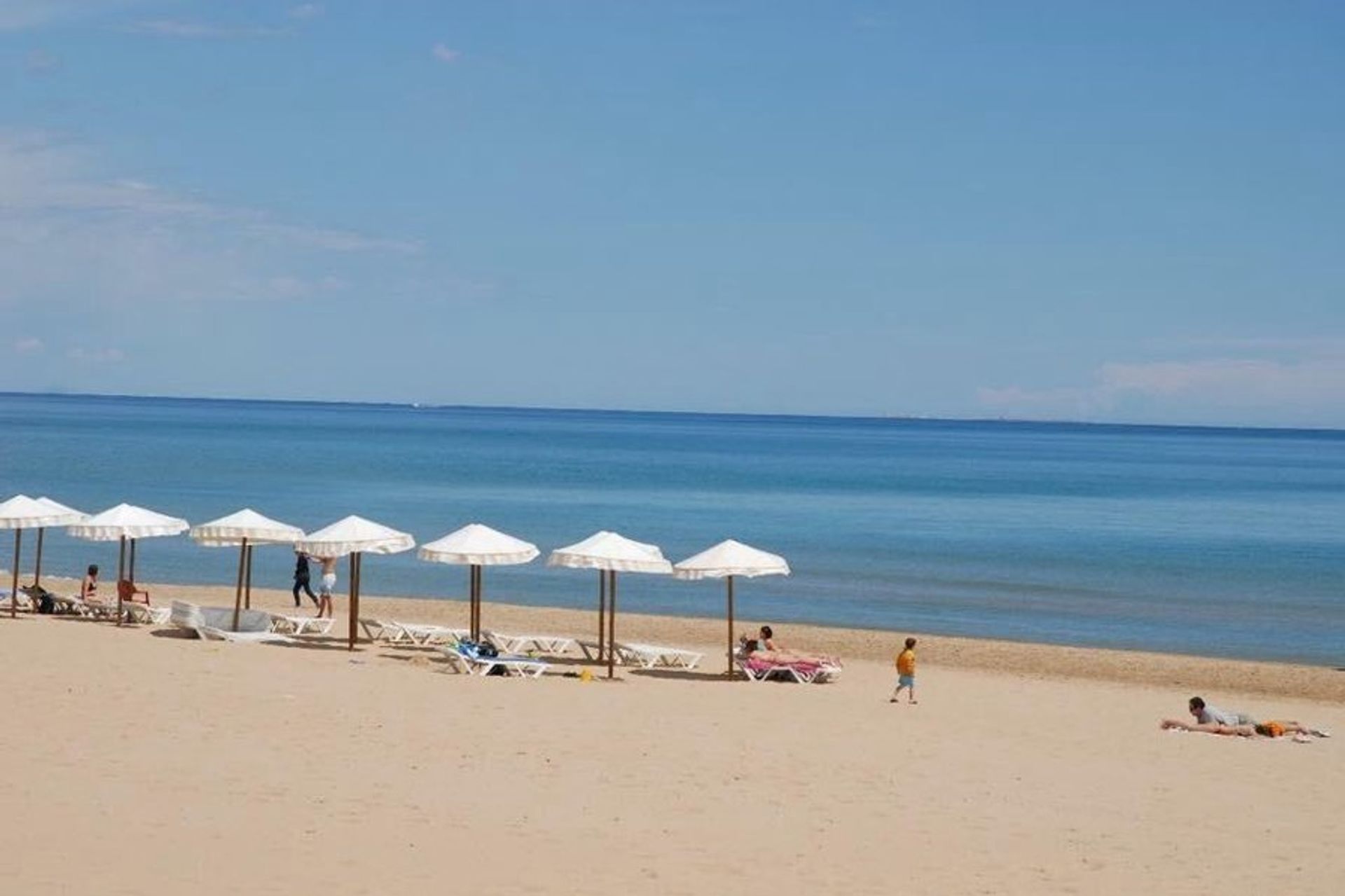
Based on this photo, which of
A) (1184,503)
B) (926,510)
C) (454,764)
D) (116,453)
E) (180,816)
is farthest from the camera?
(116,453)

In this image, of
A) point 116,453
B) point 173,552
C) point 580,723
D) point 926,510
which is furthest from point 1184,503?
point 580,723

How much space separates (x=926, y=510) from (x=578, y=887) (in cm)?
5771

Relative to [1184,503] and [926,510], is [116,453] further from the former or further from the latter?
[1184,503]

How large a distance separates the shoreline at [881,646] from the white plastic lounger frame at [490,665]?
2779 mm

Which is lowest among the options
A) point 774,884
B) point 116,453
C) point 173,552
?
point 774,884

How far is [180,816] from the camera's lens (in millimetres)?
10562

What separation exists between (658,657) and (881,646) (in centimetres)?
528

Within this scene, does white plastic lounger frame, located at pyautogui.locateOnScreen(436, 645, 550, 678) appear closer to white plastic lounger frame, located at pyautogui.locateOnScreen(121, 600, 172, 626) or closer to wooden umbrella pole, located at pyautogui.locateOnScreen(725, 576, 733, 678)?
wooden umbrella pole, located at pyautogui.locateOnScreen(725, 576, 733, 678)

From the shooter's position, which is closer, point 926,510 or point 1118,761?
point 1118,761

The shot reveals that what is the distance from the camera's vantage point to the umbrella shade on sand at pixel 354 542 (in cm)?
1981

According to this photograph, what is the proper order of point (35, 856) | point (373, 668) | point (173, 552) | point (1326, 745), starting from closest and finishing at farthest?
1. point (35, 856)
2. point (1326, 745)
3. point (373, 668)
4. point (173, 552)

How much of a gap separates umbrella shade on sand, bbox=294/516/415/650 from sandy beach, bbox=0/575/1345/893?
1240 millimetres

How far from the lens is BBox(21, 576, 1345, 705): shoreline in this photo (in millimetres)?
22672

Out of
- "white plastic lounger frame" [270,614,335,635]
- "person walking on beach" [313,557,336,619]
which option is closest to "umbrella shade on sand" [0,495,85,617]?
"white plastic lounger frame" [270,614,335,635]
